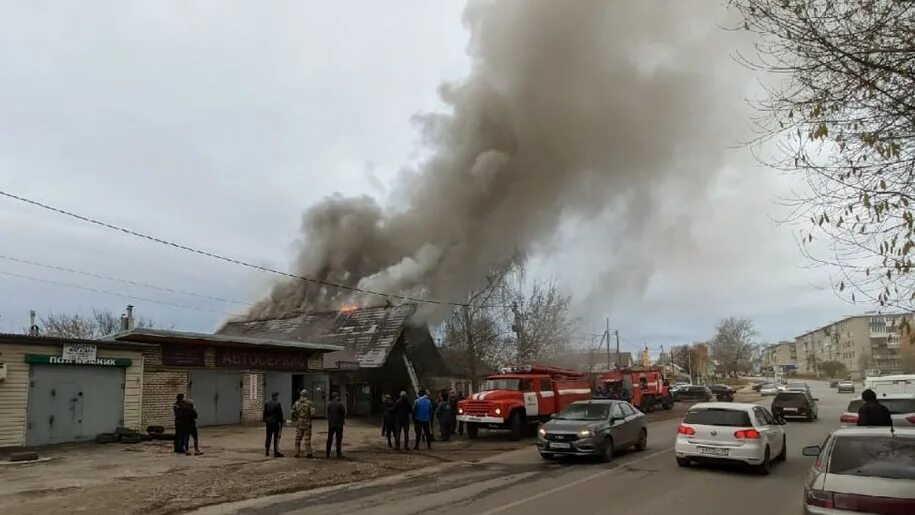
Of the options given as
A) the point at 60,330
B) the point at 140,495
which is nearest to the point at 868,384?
the point at 140,495

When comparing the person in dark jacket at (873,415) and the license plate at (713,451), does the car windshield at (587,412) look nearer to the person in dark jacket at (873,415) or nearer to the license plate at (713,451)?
the license plate at (713,451)

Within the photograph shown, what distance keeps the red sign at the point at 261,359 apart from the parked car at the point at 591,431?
1260 cm

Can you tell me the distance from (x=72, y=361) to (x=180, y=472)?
6.88 meters

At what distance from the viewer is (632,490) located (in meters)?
9.74

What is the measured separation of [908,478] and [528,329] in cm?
3155

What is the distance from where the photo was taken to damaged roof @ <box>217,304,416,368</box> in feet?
93.9

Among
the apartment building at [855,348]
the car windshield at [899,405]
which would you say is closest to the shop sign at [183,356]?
the car windshield at [899,405]

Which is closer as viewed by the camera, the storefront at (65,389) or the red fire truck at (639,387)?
the storefront at (65,389)

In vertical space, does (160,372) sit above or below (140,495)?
above

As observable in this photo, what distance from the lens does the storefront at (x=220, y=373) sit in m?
19.5

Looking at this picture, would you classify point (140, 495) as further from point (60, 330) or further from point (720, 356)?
point (720, 356)

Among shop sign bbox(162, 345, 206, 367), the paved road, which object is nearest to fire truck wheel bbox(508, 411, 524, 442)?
the paved road

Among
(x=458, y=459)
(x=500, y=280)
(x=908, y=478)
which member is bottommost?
(x=458, y=459)

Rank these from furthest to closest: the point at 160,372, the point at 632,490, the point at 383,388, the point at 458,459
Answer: the point at 383,388 → the point at 160,372 → the point at 458,459 → the point at 632,490
